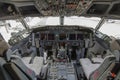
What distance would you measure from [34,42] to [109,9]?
91.8 inches

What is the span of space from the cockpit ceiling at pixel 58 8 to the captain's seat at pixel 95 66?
3.12 feet

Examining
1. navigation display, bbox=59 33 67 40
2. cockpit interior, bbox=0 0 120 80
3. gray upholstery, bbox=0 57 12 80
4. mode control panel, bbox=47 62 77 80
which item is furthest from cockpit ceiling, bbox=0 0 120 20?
gray upholstery, bbox=0 57 12 80

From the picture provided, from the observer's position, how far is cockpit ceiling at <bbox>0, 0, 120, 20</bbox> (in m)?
3.80

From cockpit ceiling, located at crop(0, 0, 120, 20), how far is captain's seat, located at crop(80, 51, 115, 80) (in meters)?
0.95

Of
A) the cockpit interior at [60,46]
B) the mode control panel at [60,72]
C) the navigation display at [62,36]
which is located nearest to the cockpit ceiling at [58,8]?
the cockpit interior at [60,46]

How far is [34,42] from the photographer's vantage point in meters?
5.78

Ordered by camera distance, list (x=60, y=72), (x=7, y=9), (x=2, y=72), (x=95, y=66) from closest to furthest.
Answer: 1. (x=2, y=72)
2. (x=7, y=9)
3. (x=60, y=72)
4. (x=95, y=66)

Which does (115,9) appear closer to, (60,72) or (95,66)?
(95,66)

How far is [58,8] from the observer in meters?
4.14

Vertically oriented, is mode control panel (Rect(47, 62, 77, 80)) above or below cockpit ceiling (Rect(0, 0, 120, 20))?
below

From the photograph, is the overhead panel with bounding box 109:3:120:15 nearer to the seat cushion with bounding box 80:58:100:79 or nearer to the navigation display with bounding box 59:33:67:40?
the seat cushion with bounding box 80:58:100:79

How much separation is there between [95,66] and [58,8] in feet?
4.51

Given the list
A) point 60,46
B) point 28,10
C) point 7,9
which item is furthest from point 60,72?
point 60,46

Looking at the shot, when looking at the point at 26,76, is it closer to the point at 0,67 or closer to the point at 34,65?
the point at 0,67
